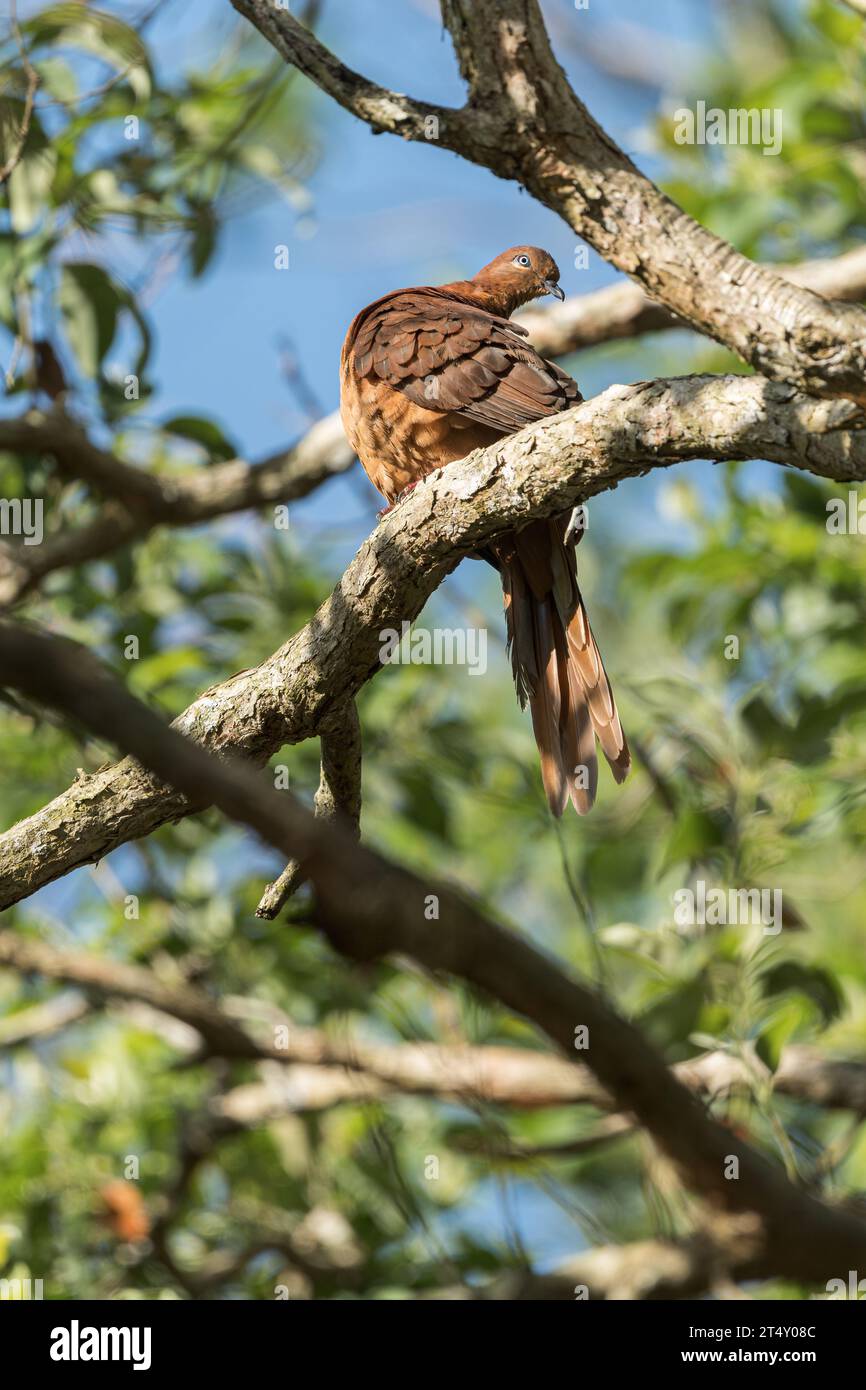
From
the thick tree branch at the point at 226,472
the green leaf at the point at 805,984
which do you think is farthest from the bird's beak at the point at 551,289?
the green leaf at the point at 805,984

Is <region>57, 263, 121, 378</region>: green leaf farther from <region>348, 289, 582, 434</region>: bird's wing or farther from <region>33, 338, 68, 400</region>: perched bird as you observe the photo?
<region>348, 289, 582, 434</region>: bird's wing

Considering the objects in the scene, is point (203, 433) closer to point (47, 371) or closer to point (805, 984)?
point (47, 371)

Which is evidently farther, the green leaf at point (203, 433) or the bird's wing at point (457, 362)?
the green leaf at point (203, 433)

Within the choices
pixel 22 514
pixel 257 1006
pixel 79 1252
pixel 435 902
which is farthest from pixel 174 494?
pixel 435 902

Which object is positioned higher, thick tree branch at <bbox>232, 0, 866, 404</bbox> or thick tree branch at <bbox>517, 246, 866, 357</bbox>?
thick tree branch at <bbox>517, 246, 866, 357</bbox>

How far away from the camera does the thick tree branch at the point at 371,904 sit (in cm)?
121

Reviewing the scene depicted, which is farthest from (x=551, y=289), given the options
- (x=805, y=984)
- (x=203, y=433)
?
(x=805, y=984)

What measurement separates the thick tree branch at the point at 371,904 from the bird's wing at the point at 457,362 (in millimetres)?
1575

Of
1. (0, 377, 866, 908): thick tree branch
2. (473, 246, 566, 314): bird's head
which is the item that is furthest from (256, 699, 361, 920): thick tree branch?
(473, 246, 566, 314): bird's head

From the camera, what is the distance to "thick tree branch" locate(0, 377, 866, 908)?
243cm

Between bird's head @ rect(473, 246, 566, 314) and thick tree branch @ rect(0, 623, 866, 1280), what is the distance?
270cm

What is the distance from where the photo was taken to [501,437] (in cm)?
353

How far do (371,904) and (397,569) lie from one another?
1666 millimetres

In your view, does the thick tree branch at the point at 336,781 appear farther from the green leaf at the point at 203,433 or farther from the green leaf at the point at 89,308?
the green leaf at the point at 203,433
